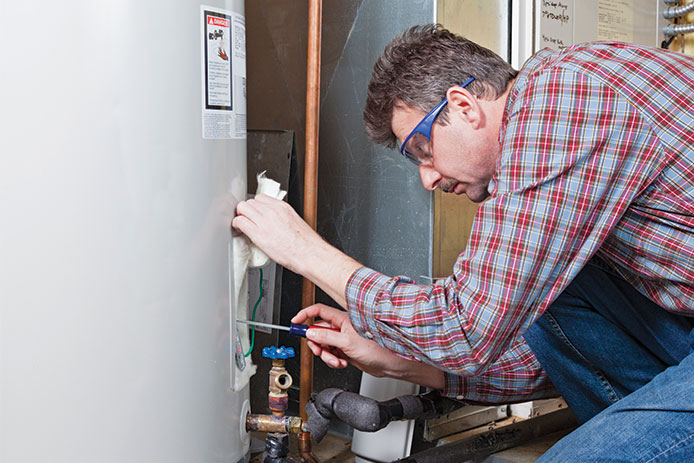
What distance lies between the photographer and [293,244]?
1122 mm

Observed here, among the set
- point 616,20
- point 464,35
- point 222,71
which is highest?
point 616,20

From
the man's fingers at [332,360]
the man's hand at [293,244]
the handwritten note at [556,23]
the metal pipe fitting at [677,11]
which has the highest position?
the metal pipe fitting at [677,11]

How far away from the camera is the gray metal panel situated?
5.43 ft

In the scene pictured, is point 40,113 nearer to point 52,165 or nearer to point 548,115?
point 52,165

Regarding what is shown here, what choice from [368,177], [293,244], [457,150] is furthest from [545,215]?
[368,177]

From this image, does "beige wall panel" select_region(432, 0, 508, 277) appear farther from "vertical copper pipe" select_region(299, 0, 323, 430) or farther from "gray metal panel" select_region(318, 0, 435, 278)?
"vertical copper pipe" select_region(299, 0, 323, 430)

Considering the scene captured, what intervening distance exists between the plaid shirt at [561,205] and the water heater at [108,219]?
268 millimetres

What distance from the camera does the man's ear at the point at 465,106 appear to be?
3.61 feet

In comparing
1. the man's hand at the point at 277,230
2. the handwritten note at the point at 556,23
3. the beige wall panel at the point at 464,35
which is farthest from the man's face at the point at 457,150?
the handwritten note at the point at 556,23

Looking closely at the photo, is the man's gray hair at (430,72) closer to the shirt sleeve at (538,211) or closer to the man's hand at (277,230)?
the shirt sleeve at (538,211)

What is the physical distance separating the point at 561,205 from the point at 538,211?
3 cm

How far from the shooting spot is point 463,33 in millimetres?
1674

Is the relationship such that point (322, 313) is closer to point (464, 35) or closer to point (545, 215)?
point (545, 215)

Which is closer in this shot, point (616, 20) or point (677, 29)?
point (616, 20)
